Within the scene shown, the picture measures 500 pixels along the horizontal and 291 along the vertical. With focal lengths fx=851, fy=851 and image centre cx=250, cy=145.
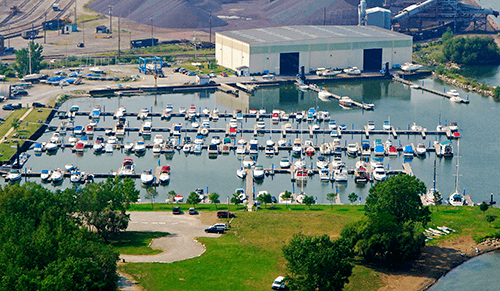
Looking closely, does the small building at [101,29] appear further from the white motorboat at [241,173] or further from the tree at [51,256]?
the tree at [51,256]

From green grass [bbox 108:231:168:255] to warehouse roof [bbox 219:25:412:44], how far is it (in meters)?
74.8

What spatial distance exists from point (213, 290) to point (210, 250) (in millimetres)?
7115

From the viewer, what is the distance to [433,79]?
144 meters

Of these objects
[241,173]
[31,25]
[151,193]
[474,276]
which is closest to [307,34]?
[241,173]

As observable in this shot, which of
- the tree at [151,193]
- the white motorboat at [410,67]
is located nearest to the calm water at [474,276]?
the tree at [151,193]

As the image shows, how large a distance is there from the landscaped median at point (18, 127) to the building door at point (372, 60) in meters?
57.3

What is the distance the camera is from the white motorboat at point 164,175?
91.2 m

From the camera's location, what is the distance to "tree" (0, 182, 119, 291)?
5291cm

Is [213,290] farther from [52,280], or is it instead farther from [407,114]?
[407,114]

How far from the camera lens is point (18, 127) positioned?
353ft

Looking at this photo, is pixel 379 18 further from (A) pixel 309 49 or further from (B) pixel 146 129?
(B) pixel 146 129

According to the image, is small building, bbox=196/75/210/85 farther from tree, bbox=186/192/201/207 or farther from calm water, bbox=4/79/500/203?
tree, bbox=186/192/201/207

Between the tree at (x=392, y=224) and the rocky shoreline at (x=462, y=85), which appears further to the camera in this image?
the rocky shoreline at (x=462, y=85)

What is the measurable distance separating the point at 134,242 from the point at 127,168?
2638cm
